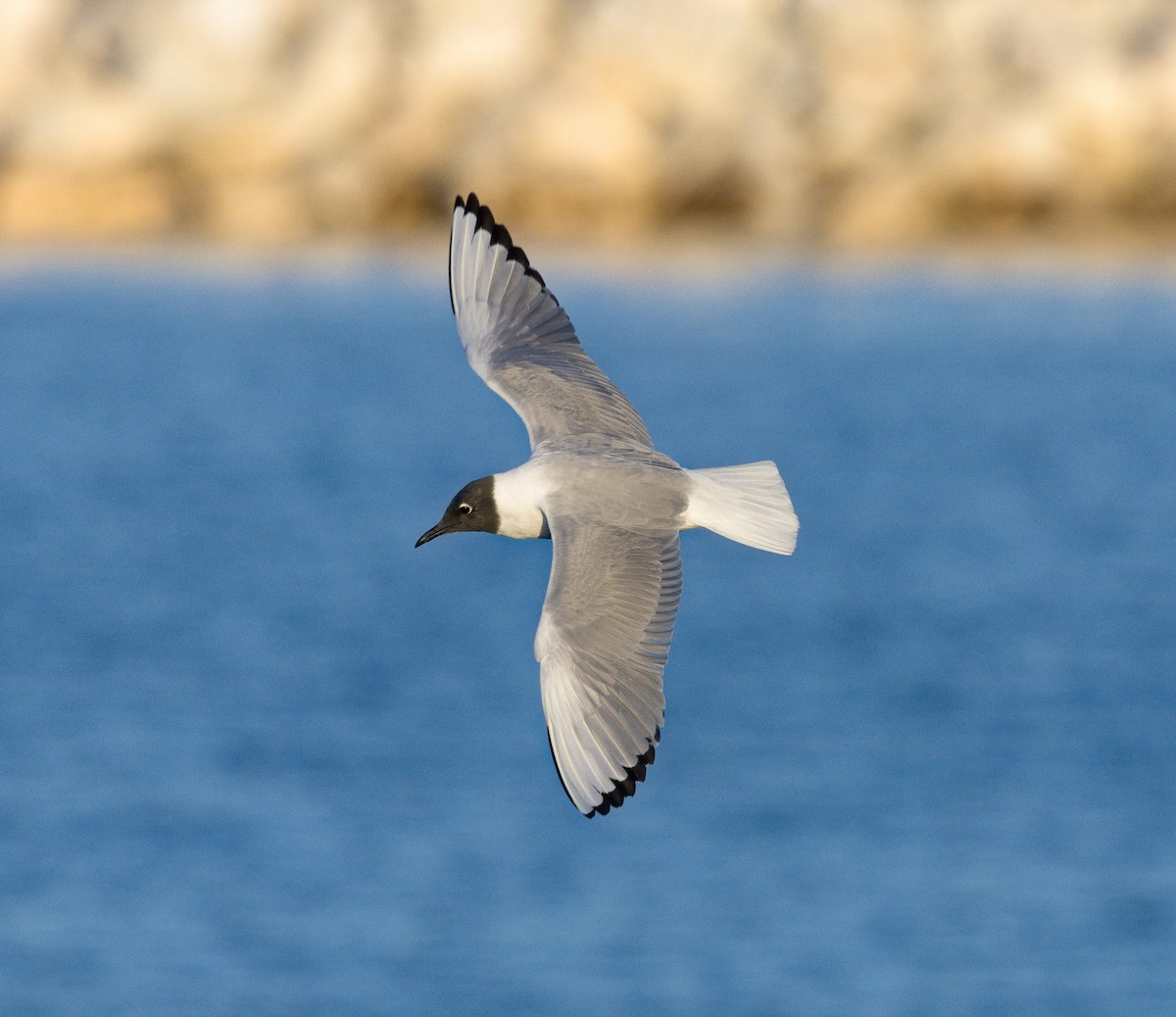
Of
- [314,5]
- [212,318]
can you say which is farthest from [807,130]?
[212,318]

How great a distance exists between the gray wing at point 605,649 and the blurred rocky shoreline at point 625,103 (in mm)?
21426

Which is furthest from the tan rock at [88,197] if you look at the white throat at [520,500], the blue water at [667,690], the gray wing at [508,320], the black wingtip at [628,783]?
the black wingtip at [628,783]

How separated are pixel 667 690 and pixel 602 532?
1581 cm

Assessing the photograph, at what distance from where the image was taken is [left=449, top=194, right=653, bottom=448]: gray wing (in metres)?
7.49

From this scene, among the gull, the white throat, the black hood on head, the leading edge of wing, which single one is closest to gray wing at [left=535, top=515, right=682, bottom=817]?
the gull

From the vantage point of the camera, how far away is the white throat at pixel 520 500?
6777mm

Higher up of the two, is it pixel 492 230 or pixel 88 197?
pixel 88 197

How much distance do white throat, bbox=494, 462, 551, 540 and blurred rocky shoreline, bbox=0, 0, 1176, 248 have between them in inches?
831

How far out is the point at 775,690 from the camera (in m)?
23.3

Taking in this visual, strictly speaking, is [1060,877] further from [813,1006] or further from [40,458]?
[40,458]

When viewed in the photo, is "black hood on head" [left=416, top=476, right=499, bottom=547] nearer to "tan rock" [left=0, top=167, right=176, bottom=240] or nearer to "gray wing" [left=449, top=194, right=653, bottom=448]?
"gray wing" [left=449, top=194, right=653, bottom=448]

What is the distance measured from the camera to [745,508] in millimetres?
6742

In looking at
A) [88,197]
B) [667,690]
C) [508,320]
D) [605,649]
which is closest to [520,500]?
[605,649]

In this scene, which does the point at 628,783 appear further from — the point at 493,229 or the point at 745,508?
the point at 493,229
